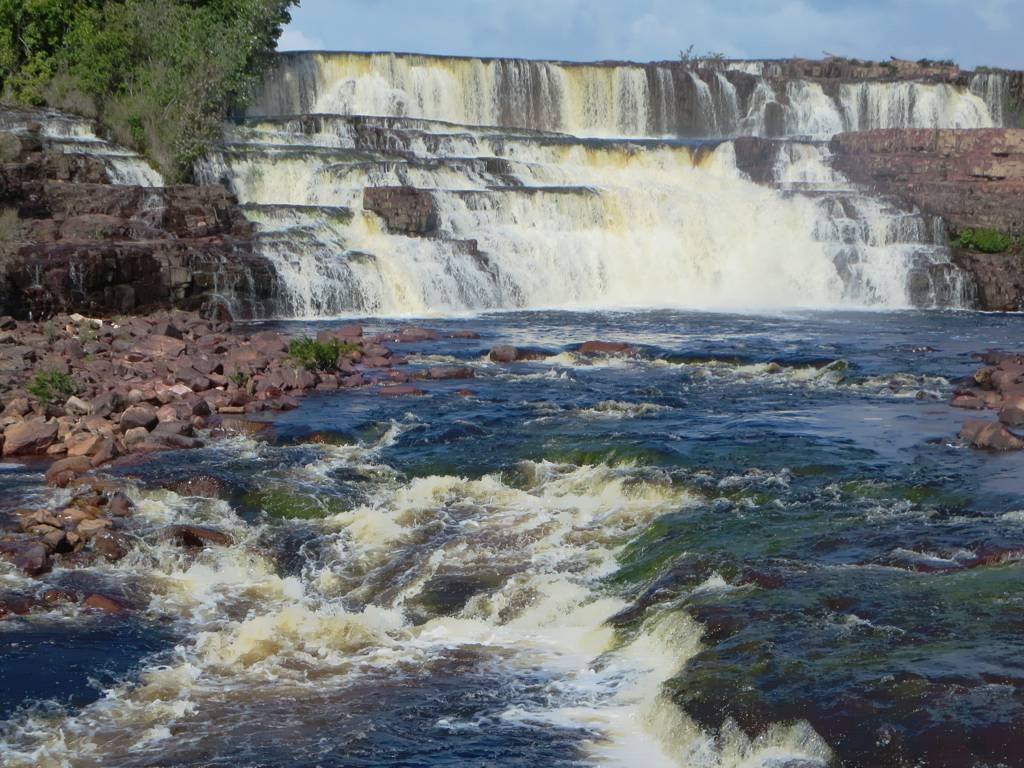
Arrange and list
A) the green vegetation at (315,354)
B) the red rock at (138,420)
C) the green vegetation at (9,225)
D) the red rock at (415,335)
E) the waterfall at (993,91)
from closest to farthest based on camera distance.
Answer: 1. the red rock at (138,420)
2. the green vegetation at (315,354)
3. the red rock at (415,335)
4. the green vegetation at (9,225)
5. the waterfall at (993,91)

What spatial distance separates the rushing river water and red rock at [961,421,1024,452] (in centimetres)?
31

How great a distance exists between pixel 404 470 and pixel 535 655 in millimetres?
5127

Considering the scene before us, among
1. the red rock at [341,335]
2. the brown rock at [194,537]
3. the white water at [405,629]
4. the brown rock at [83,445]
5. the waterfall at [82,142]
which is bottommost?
the white water at [405,629]

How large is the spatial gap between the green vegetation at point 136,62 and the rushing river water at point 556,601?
1842 centimetres

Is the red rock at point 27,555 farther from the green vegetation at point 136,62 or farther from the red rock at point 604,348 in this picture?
the green vegetation at point 136,62

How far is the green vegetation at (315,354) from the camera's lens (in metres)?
19.5

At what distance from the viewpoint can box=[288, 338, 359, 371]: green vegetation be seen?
19531mm

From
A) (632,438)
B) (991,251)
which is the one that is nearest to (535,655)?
(632,438)

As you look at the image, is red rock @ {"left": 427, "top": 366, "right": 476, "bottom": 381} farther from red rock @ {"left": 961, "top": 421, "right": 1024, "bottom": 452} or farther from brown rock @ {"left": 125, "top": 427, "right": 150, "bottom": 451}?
red rock @ {"left": 961, "top": 421, "right": 1024, "bottom": 452}

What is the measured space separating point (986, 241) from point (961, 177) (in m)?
2.82

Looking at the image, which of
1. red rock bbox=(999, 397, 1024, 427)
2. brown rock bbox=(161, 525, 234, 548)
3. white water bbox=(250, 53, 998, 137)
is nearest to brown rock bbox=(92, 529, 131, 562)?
brown rock bbox=(161, 525, 234, 548)

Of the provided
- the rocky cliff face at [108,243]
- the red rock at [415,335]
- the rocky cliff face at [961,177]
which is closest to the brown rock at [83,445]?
the red rock at [415,335]

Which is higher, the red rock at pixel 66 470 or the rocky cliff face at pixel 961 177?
the rocky cliff face at pixel 961 177

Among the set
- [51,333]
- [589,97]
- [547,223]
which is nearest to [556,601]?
[51,333]
